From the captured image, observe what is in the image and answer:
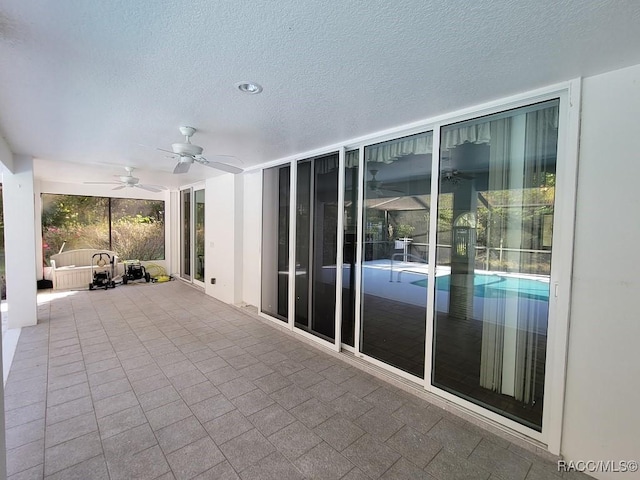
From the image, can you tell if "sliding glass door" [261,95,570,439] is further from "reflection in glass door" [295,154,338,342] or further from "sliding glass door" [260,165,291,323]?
"sliding glass door" [260,165,291,323]

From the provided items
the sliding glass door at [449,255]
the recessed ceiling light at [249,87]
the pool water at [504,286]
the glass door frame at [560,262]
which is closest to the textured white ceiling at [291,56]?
the recessed ceiling light at [249,87]

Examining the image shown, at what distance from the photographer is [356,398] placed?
2.65 meters

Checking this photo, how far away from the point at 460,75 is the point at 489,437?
2623 millimetres

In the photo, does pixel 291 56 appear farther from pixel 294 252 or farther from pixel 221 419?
pixel 294 252

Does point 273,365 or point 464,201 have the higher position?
point 464,201

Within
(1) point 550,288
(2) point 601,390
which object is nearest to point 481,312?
(1) point 550,288

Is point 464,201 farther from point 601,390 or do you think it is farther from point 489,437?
point 489,437

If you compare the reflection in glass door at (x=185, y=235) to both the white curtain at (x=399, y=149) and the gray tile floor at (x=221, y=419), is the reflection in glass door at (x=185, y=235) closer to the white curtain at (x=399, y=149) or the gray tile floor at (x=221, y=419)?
the gray tile floor at (x=221, y=419)

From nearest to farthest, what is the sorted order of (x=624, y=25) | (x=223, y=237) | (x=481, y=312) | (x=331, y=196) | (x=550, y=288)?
(x=624, y=25) → (x=550, y=288) → (x=481, y=312) → (x=331, y=196) → (x=223, y=237)

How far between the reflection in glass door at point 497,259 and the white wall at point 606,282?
206 mm

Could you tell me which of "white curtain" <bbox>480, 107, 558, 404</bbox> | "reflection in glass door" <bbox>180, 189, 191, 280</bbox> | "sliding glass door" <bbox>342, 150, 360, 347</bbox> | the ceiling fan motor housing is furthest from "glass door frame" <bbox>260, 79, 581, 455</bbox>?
"reflection in glass door" <bbox>180, 189, 191, 280</bbox>

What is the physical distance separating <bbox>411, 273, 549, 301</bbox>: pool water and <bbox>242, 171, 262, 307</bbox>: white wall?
3184mm

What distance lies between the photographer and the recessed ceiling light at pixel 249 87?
2051 mm

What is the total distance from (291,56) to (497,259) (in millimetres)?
2170
